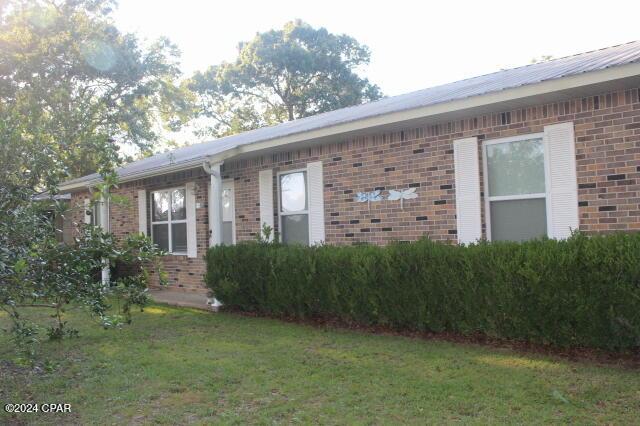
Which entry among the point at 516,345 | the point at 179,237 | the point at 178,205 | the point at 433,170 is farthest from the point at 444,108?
the point at 179,237

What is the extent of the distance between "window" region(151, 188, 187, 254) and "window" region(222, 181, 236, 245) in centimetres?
141

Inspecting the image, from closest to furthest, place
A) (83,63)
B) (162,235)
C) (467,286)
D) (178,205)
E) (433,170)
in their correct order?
1. (467,286)
2. (433,170)
3. (178,205)
4. (162,235)
5. (83,63)

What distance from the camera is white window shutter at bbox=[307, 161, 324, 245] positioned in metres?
8.84

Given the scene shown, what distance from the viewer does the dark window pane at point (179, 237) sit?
12078mm

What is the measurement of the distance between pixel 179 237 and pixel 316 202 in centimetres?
459

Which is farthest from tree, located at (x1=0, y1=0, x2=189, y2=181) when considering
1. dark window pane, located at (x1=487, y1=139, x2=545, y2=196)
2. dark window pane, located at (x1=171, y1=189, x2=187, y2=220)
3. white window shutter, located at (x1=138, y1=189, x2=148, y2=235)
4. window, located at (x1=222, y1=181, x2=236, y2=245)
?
dark window pane, located at (x1=487, y1=139, x2=545, y2=196)

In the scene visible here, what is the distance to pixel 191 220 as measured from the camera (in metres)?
11.6

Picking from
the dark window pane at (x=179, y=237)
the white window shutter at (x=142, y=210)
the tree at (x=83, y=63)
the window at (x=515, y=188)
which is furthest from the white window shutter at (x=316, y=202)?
the tree at (x=83, y=63)

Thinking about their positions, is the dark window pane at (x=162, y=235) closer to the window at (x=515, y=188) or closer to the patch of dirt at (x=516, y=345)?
the patch of dirt at (x=516, y=345)

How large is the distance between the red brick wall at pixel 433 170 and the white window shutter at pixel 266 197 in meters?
0.15

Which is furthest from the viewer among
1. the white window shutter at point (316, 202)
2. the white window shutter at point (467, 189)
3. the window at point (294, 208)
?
the window at point (294, 208)

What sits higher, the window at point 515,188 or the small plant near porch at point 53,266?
the window at point 515,188

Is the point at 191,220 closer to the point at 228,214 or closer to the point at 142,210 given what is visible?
the point at 228,214

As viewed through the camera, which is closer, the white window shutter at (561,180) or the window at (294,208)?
the white window shutter at (561,180)
